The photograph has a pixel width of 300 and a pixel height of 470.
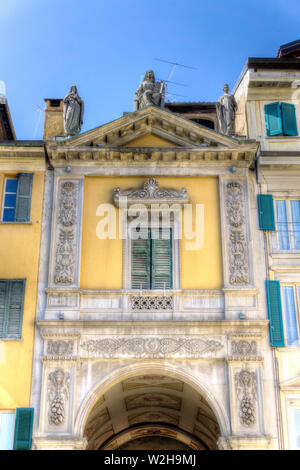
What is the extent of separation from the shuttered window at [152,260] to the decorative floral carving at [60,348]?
258 centimetres

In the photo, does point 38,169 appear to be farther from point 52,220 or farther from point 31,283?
point 31,283

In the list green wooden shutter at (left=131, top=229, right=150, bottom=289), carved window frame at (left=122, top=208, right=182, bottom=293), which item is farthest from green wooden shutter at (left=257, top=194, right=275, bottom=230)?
green wooden shutter at (left=131, top=229, right=150, bottom=289)

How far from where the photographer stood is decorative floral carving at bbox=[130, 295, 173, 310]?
18844 millimetres

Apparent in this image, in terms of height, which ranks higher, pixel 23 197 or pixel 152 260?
pixel 23 197

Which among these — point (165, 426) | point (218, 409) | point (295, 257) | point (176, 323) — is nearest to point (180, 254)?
point (176, 323)

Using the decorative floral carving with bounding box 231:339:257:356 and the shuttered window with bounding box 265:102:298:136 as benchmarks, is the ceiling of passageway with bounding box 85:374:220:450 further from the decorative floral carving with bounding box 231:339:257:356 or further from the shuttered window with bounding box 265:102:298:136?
the shuttered window with bounding box 265:102:298:136

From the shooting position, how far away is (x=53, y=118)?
2959 cm

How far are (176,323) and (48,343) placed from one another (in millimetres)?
3726

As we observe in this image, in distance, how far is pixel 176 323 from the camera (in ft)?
60.6

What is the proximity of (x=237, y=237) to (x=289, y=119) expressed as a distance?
4.98m

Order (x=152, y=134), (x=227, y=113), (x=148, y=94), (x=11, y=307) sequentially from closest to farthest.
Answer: (x=11, y=307)
(x=152, y=134)
(x=227, y=113)
(x=148, y=94)

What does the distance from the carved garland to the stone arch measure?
3.11 m

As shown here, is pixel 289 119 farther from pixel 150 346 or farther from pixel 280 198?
pixel 150 346

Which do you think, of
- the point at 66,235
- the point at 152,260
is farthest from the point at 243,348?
the point at 66,235
